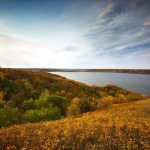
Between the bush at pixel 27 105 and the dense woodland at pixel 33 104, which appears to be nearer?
the dense woodland at pixel 33 104

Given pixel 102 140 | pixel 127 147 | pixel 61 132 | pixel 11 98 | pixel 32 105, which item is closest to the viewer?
pixel 127 147

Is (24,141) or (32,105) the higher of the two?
(24,141)

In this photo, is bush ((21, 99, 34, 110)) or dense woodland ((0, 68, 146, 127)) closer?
dense woodland ((0, 68, 146, 127))

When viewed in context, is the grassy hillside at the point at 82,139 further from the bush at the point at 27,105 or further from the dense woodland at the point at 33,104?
the bush at the point at 27,105

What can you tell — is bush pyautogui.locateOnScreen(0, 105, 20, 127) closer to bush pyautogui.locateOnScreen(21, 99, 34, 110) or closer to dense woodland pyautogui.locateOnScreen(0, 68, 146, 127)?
dense woodland pyautogui.locateOnScreen(0, 68, 146, 127)

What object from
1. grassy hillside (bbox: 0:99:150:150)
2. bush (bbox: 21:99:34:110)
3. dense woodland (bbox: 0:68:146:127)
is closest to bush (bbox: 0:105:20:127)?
dense woodland (bbox: 0:68:146:127)

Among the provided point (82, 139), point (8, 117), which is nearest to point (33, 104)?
point (8, 117)

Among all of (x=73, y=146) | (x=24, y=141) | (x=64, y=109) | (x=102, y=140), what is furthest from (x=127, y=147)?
(x=64, y=109)

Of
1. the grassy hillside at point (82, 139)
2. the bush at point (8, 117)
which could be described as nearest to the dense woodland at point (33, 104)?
the bush at point (8, 117)

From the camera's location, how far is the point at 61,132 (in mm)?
6352

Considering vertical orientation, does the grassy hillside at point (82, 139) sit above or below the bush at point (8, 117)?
above

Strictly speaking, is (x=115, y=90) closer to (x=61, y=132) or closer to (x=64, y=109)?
(x=64, y=109)

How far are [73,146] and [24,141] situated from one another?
136 cm

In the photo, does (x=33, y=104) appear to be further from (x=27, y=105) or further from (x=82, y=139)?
(x=82, y=139)
